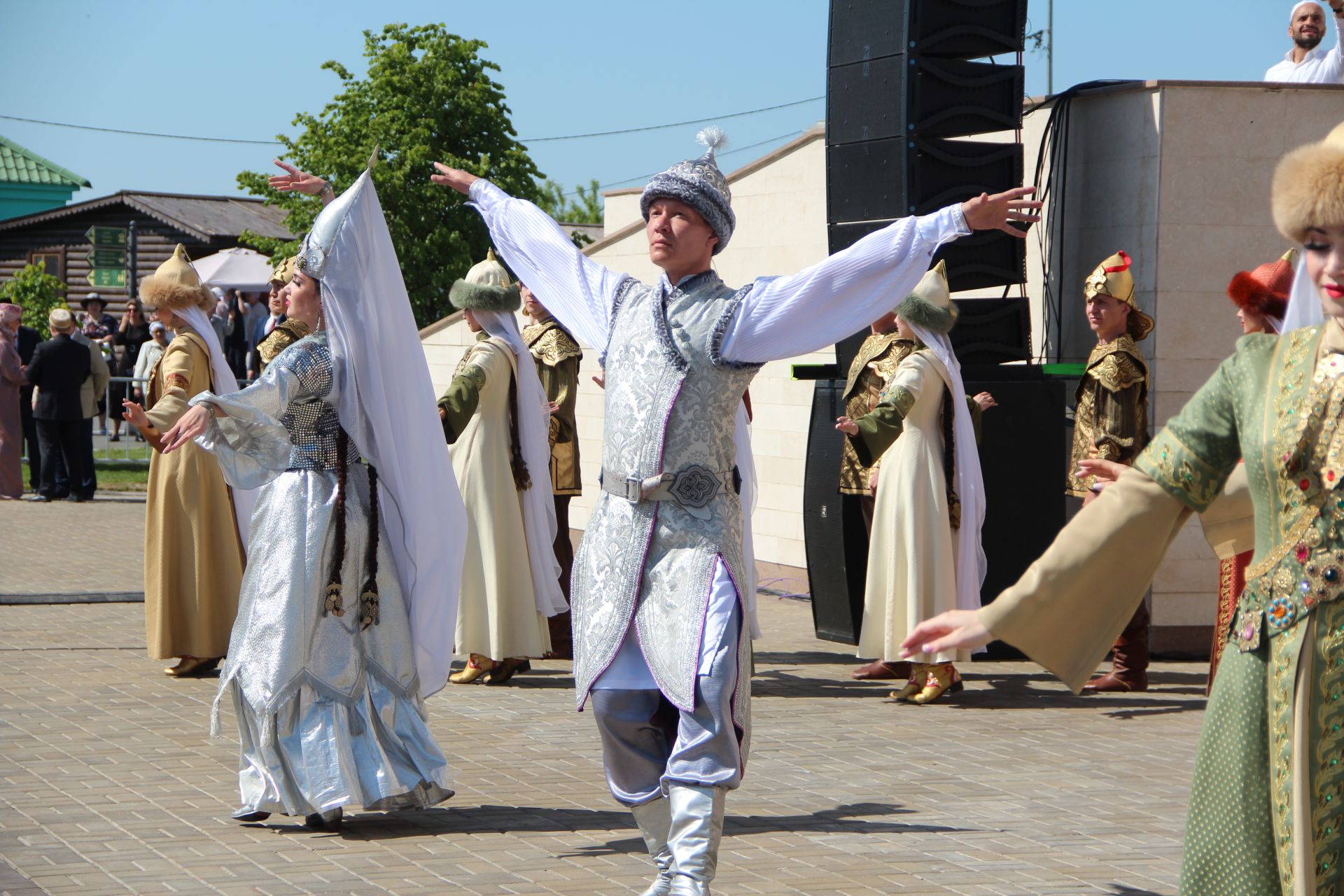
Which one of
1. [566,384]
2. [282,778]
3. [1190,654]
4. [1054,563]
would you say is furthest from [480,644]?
[1054,563]

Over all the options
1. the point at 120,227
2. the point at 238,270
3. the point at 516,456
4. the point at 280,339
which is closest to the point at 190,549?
the point at 516,456

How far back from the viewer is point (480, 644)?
9070 mm

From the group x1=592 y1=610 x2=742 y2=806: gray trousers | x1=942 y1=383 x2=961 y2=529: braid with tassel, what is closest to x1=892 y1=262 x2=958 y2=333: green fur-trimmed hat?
x1=942 y1=383 x2=961 y2=529: braid with tassel

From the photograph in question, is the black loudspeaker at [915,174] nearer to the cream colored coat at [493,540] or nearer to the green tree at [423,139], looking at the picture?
the cream colored coat at [493,540]

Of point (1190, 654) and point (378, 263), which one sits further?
point (1190, 654)

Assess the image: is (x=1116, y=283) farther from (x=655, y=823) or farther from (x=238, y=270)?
(x=238, y=270)

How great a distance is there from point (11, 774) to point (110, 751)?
0.54m

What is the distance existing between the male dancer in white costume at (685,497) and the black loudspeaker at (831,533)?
494 cm

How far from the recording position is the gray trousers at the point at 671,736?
4.70m

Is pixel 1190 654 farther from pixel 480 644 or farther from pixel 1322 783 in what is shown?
pixel 1322 783

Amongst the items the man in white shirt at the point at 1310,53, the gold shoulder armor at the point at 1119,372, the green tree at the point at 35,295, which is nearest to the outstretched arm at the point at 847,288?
the gold shoulder armor at the point at 1119,372

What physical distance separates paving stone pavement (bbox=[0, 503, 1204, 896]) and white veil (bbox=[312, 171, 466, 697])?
2.51 ft

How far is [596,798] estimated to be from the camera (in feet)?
21.1

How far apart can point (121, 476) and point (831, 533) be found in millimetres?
14801
